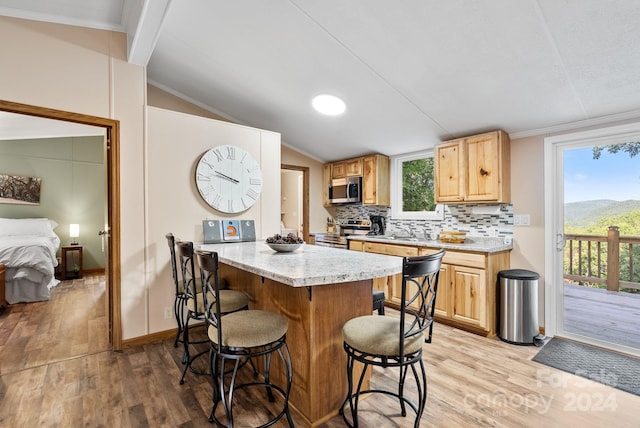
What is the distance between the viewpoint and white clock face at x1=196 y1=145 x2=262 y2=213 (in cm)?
313

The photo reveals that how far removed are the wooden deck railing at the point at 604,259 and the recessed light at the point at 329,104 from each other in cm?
271

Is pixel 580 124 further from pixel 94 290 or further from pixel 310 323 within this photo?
pixel 94 290

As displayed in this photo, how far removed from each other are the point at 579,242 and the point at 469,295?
1169 mm

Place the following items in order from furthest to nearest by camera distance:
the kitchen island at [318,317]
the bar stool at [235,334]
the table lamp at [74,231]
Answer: the table lamp at [74,231] < the kitchen island at [318,317] < the bar stool at [235,334]

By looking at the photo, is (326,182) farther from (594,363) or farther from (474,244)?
(594,363)

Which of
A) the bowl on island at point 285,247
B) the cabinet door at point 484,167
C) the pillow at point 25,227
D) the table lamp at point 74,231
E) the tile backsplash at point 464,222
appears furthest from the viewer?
the table lamp at point 74,231

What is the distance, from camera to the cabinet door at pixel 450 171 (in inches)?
132

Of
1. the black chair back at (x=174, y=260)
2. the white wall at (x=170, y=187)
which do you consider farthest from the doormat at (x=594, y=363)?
the white wall at (x=170, y=187)

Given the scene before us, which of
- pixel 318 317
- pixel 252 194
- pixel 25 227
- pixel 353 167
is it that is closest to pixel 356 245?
pixel 353 167

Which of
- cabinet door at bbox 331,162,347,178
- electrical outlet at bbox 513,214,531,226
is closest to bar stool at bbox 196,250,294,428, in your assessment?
electrical outlet at bbox 513,214,531,226

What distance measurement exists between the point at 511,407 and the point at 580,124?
8.49ft

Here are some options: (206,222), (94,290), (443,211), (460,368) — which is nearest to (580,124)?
(443,211)

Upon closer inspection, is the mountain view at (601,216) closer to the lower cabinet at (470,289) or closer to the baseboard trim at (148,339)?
the lower cabinet at (470,289)

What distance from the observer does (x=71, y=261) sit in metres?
5.52
